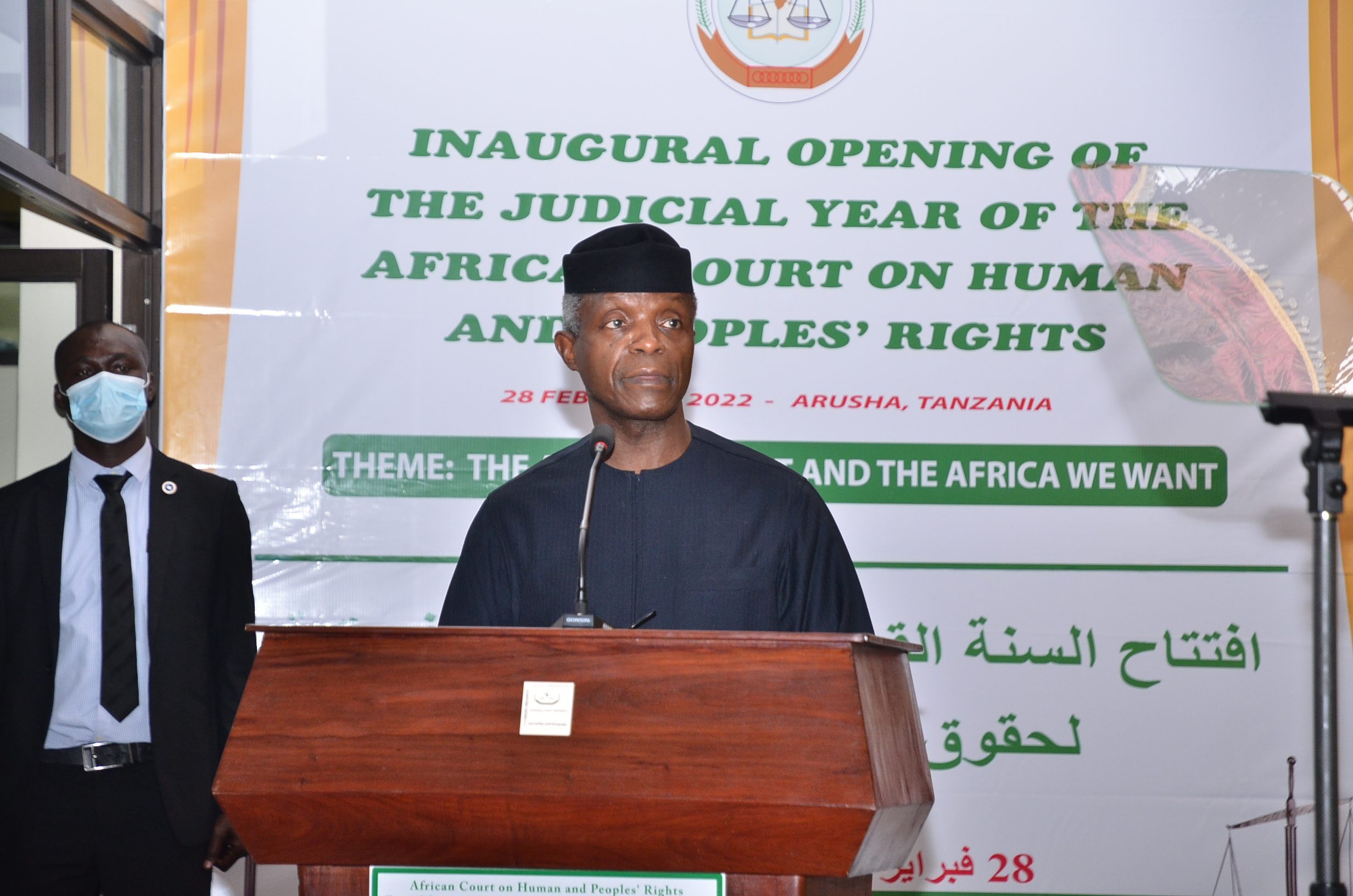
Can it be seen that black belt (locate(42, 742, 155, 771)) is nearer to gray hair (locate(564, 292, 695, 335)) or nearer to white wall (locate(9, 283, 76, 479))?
gray hair (locate(564, 292, 695, 335))

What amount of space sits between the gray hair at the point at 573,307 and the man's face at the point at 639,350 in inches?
0.8

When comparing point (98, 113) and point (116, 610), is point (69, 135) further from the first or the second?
point (116, 610)

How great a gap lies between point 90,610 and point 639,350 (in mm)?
1468

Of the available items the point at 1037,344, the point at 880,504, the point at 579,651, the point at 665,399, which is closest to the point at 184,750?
the point at 665,399

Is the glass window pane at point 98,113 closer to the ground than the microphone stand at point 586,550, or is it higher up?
higher up

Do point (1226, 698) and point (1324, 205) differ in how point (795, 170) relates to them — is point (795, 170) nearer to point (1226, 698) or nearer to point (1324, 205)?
point (1226, 698)

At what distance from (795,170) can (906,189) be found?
340 mm

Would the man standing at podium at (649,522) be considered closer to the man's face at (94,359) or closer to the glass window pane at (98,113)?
the man's face at (94,359)

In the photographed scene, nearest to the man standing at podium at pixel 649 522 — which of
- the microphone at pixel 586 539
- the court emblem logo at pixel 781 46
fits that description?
the microphone at pixel 586 539

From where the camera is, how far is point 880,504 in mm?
3834

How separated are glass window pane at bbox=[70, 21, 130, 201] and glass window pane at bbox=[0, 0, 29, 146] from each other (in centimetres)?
15

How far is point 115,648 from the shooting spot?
2.85 metres

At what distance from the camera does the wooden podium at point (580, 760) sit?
4.94 ft

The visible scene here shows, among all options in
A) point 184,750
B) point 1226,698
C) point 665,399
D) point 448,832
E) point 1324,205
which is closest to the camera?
point 448,832
